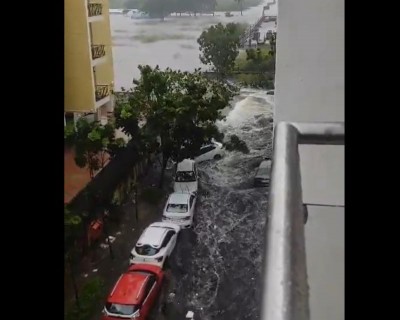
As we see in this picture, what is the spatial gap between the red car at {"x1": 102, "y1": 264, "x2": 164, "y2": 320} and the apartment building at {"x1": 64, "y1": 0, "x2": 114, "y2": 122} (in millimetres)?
493

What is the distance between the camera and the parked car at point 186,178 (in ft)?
5.07

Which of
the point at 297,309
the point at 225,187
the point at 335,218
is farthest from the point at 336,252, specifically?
the point at 297,309

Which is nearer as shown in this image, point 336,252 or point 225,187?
point 336,252

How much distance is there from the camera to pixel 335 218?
1132 millimetres

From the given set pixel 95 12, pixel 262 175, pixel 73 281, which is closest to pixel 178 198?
pixel 262 175

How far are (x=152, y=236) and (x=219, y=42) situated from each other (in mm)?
606

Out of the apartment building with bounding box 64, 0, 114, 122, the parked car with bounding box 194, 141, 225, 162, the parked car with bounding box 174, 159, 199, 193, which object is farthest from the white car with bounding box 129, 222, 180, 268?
the apartment building with bounding box 64, 0, 114, 122

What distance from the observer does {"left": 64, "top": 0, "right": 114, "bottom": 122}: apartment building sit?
5.08 ft

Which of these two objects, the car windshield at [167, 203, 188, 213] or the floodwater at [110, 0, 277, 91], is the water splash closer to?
the car windshield at [167, 203, 188, 213]

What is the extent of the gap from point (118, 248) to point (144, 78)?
516mm

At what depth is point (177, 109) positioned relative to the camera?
5.12 ft

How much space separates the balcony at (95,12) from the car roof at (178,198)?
58 cm
